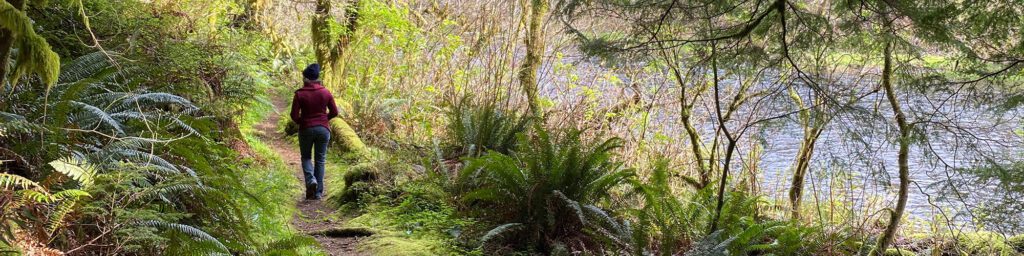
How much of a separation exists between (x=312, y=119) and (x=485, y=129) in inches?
88.4

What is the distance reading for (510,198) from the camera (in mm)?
5848

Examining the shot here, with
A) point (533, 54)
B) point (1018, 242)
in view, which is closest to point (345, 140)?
point (533, 54)

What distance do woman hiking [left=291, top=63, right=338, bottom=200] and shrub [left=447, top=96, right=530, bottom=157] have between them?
1749 mm

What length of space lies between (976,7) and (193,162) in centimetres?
492

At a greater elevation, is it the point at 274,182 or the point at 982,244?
the point at 274,182

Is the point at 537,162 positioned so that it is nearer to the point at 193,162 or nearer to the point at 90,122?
the point at 193,162

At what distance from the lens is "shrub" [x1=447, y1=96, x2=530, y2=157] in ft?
27.5

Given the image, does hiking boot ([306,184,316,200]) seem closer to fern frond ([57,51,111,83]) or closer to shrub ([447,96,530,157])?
shrub ([447,96,530,157])

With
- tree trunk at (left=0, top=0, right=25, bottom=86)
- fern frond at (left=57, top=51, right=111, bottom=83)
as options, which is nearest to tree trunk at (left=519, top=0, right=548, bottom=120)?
fern frond at (left=57, top=51, right=111, bottom=83)

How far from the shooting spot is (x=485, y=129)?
844 cm

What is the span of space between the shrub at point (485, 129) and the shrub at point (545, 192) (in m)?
2.09

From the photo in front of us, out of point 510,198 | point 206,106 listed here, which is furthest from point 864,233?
point 206,106

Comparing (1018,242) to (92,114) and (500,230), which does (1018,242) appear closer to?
(500,230)


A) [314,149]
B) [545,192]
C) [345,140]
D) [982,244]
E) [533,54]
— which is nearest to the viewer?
[545,192]
